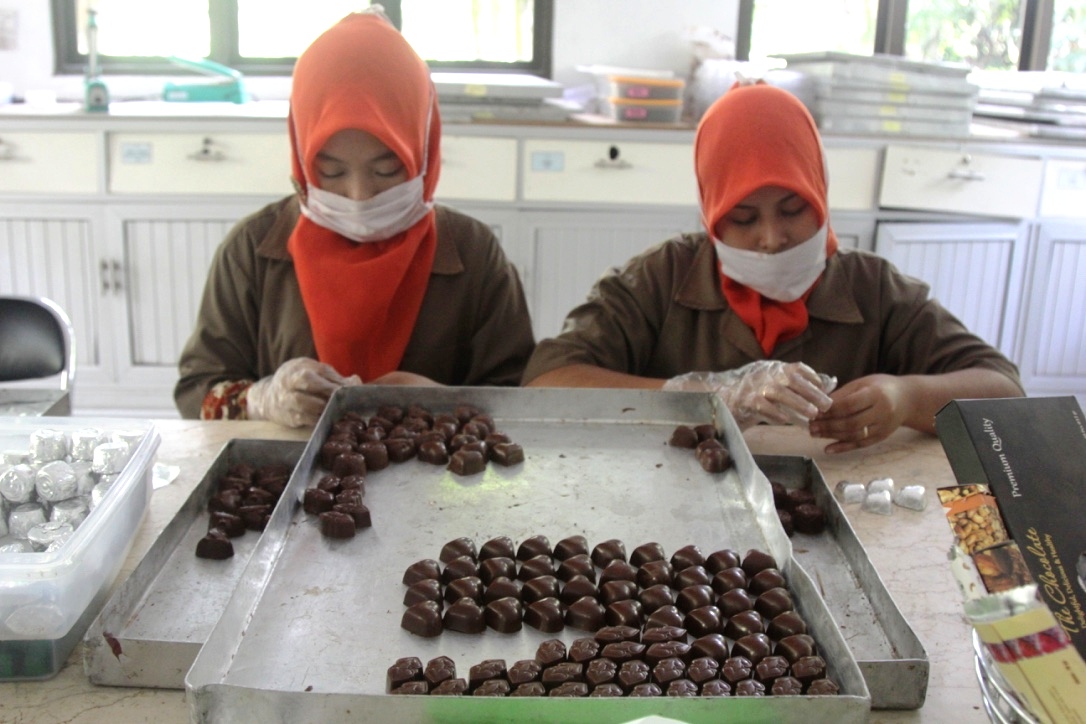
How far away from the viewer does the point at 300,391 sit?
1.39 m

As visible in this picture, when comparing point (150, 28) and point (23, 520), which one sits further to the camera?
point (150, 28)

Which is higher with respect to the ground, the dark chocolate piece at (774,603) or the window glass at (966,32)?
the window glass at (966,32)

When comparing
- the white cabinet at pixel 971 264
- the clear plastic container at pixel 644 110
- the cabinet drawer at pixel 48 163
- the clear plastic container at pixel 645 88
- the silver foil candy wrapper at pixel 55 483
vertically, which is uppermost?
the clear plastic container at pixel 645 88

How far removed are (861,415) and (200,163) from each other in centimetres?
234

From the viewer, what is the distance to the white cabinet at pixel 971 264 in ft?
10.5

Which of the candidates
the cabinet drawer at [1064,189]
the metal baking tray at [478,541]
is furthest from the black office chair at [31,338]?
the cabinet drawer at [1064,189]

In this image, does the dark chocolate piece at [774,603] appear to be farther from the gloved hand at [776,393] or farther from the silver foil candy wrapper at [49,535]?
the silver foil candy wrapper at [49,535]

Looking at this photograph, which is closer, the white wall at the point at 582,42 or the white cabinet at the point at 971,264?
the white cabinet at the point at 971,264

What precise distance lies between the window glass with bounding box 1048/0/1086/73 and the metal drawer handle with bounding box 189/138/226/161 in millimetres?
3117

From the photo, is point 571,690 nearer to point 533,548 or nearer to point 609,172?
point 533,548

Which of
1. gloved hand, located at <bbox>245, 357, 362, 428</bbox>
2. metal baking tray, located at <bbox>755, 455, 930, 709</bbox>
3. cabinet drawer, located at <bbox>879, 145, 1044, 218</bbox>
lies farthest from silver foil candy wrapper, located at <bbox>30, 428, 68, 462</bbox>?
cabinet drawer, located at <bbox>879, 145, 1044, 218</bbox>

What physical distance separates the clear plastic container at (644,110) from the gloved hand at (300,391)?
6.35 feet

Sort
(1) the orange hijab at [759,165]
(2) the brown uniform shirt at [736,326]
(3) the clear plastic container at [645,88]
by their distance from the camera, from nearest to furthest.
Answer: (1) the orange hijab at [759,165] → (2) the brown uniform shirt at [736,326] → (3) the clear plastic container at [645,88]

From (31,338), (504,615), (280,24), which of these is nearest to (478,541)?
(504,615)
